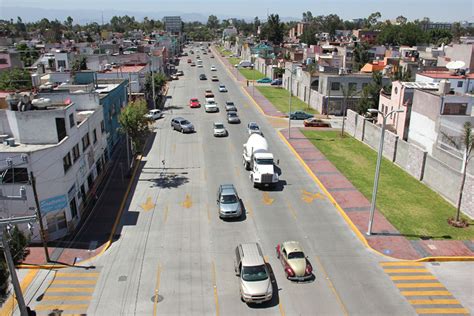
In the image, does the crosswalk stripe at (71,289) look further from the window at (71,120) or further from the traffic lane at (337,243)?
the traffic lane at (337,243)

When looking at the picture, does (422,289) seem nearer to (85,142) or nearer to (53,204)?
(53,204)

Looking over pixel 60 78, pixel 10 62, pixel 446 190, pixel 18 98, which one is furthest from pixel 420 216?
pixel 10 62

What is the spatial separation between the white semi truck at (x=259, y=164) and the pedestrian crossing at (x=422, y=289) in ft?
43.6

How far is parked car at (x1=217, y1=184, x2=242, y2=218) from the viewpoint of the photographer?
30.1m

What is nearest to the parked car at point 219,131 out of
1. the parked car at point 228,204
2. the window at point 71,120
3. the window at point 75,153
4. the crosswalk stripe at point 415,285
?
the parked car at point 228,204

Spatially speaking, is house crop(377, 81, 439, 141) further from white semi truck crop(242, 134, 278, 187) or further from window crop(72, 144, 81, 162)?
window crop(72, 144, 81, 162)

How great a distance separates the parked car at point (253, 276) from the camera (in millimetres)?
20797

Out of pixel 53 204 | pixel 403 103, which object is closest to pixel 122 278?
pixel 53 204

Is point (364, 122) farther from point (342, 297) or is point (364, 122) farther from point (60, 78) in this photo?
point (60, 78)

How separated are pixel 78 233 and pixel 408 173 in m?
30.3

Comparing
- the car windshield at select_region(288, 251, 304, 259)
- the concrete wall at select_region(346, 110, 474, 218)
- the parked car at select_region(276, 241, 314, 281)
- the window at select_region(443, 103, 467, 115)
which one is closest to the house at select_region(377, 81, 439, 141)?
the concrete wall at select_region(346, 110, 474, 218)

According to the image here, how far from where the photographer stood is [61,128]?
1187 inches

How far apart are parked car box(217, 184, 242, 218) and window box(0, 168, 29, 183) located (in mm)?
13460

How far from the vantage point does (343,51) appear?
122 metres
